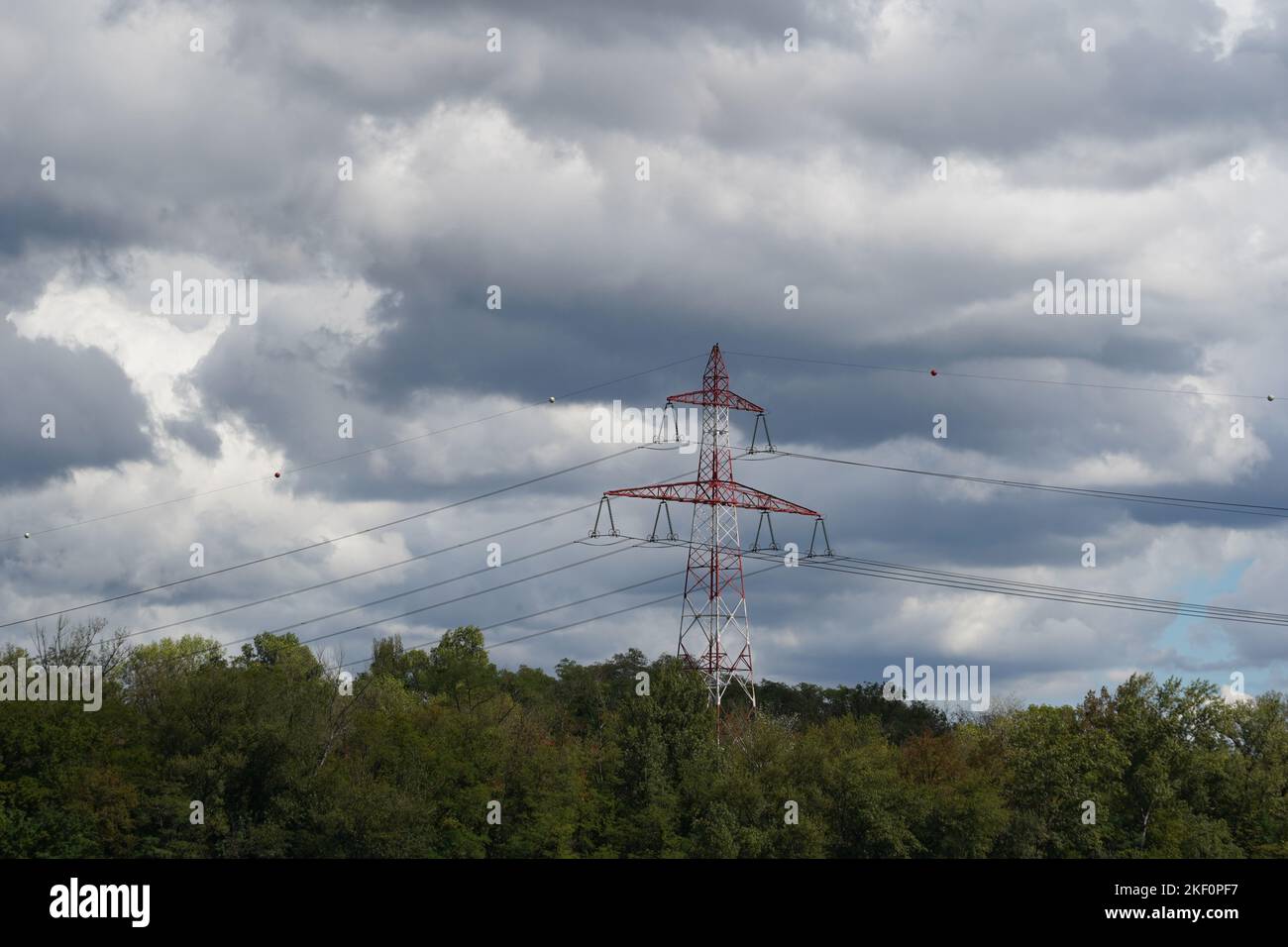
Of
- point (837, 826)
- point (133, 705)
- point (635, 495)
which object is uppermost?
point (635, 495)

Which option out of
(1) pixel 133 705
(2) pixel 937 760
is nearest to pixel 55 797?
(1) pixel 133 705

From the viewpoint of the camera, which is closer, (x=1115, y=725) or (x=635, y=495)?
(x=635, y=495)
